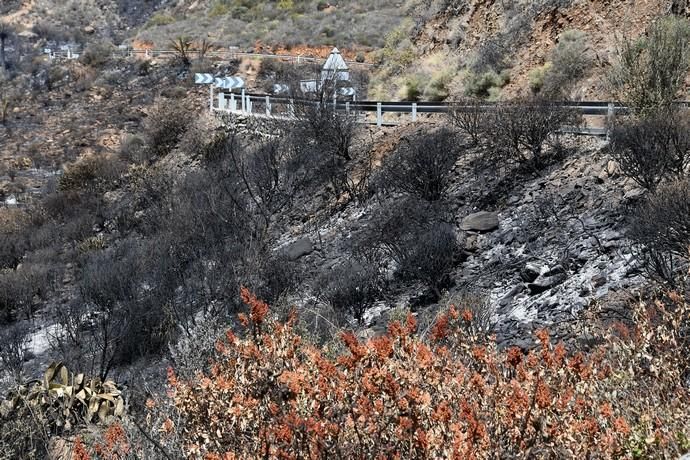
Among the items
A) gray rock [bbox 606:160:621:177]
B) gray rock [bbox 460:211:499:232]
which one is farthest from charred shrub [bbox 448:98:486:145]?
gray rock [bbox 606:160:621:177]

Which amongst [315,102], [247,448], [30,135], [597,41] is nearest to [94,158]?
[30,135]

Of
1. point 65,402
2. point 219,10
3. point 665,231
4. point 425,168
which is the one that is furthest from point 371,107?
point 219,10

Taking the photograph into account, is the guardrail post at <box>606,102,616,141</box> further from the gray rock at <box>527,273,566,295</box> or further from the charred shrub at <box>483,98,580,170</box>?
the gray rock at <box>527,273,566,295</box>

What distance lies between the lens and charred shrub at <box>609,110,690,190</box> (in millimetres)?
11648

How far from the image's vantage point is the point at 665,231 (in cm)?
924

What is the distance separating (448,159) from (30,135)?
30709 millimetres

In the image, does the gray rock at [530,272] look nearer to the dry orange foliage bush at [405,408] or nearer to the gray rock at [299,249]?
the gray rock at [299,249]

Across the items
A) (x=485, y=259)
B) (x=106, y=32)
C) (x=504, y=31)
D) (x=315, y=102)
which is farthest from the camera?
(x=106, y=32)

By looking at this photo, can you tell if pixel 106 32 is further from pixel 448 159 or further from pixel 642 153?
pixel 642 153

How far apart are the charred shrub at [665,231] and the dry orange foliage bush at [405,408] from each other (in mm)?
5479

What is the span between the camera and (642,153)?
11.9 meters

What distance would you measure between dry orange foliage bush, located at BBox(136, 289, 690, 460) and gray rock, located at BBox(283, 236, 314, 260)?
518 inches

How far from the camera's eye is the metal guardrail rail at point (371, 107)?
15570 millimetres

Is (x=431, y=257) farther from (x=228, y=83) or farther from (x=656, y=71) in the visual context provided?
(x=228, y=83)
